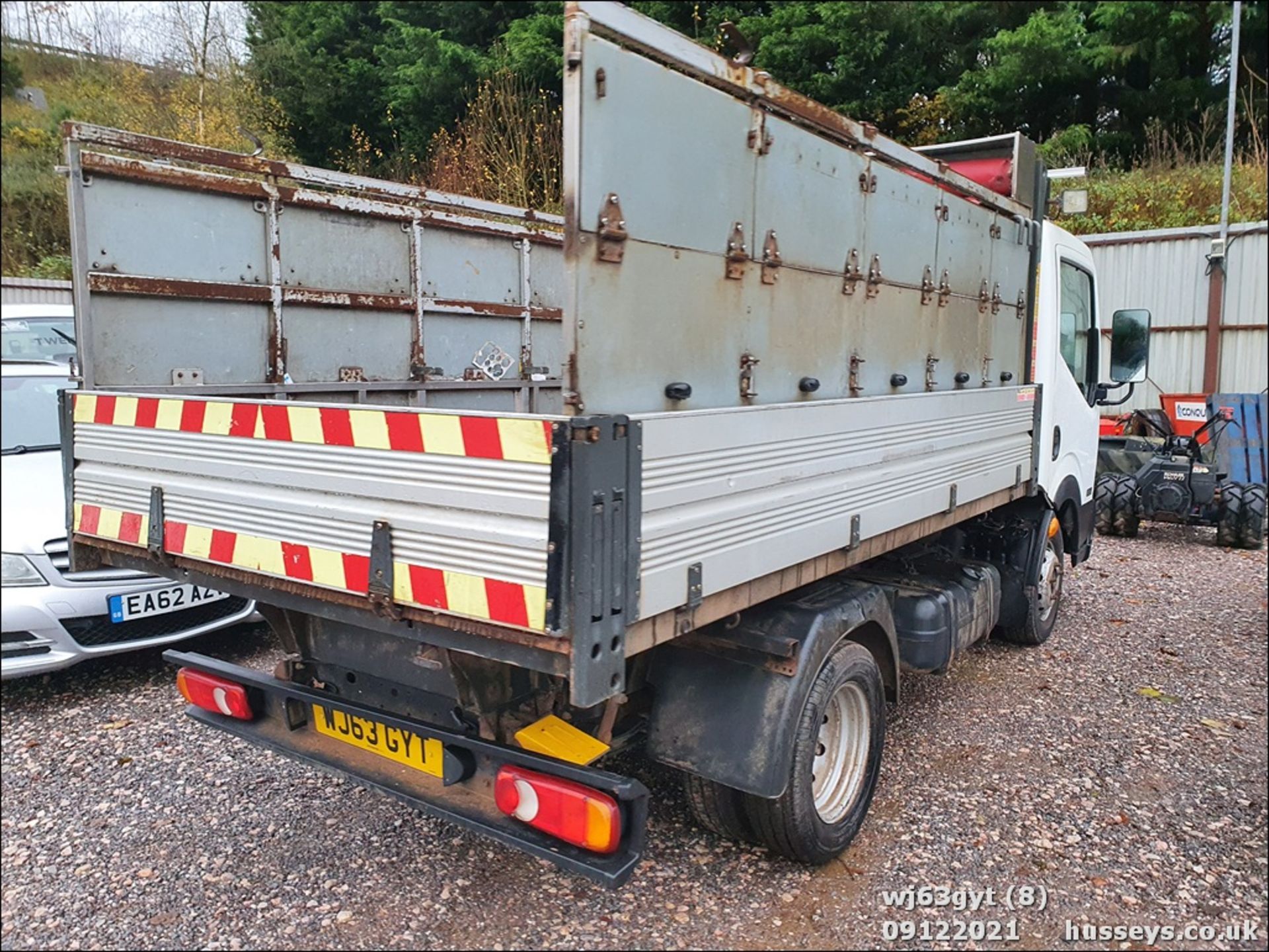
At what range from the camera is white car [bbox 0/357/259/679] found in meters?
4.09

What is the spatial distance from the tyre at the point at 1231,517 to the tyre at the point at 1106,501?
2.99 ft

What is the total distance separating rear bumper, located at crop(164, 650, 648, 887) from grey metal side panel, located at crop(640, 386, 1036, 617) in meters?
0.59

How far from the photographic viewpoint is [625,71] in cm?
213

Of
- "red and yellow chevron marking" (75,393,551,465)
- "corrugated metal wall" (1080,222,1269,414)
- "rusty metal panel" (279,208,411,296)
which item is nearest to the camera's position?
"red and yellow chevron marking" (75,393,551,465)

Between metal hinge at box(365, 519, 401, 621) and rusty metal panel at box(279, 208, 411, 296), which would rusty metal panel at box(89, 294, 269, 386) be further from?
metal hinge at box(365, 519, 401, 621)

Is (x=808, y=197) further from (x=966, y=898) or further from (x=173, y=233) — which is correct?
(x=173, y=233)

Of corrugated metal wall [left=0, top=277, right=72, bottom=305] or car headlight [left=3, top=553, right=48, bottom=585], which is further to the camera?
corrugated metal wall [left=0, top=277, right=72, bottom=305]

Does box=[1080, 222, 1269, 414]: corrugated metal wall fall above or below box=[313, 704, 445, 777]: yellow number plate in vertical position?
above

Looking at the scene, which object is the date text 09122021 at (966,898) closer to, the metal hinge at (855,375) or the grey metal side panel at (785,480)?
the grey metal side panel at (785,480)

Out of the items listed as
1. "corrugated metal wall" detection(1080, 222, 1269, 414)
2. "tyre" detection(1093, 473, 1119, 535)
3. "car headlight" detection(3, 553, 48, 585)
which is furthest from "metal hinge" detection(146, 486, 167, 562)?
"corrugated metal wall" detection(1080, 222, 1269, 414)

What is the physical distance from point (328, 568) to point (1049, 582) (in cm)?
452

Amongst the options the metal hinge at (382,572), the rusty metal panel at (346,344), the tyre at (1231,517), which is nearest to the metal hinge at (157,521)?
the metal hinge at (382,572)

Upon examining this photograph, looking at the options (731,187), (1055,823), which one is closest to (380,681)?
(731,187)

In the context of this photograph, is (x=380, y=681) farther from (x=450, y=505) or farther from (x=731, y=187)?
(x=731, y=187)
